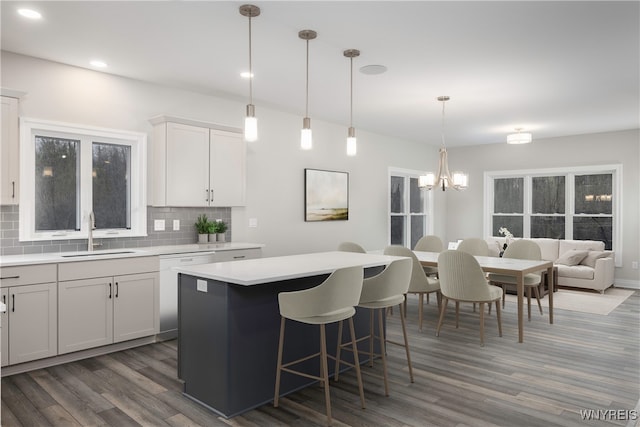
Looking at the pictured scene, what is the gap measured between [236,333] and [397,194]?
19.8ft

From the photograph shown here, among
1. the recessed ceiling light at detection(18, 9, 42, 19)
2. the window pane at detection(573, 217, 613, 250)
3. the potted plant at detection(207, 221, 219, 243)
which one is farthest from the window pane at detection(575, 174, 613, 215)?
the recessed ceiling light at detection(18, 9, 42, 19)

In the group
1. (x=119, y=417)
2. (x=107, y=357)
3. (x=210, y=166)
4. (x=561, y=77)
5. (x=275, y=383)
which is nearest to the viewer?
(x=119, y=417)

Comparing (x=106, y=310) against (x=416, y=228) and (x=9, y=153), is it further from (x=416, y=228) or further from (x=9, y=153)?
(x=416, y=228)

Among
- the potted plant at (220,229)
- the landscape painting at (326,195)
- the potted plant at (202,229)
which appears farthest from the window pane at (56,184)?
the landscape painting at (326,195)

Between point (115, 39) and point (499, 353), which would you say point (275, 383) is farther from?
point (115, 39)

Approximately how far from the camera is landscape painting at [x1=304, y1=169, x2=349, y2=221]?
6.40m

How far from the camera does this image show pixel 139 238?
4.60m

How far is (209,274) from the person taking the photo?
9.14ft

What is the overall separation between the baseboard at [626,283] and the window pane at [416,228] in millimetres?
3371

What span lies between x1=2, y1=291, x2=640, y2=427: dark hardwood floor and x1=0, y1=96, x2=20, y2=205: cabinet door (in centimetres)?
145

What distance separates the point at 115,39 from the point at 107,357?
8.67ft

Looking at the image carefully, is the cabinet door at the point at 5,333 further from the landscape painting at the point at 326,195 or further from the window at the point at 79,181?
the landscape painting at the point at 326,195

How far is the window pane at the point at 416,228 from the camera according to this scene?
881 cm

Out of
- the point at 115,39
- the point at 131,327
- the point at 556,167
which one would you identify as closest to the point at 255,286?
the point at 131,327
